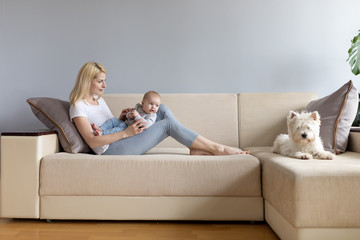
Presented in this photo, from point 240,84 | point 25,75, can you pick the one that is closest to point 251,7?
point 240,84

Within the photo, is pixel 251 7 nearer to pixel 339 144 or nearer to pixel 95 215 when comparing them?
pixel 339 144

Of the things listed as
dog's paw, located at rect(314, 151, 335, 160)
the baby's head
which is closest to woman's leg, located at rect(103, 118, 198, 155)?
the baby's head

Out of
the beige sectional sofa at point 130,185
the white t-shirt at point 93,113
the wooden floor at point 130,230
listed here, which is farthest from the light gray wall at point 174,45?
the wooden floor at point 130,230

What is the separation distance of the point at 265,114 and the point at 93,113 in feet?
4.96

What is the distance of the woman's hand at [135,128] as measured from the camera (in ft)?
7.28

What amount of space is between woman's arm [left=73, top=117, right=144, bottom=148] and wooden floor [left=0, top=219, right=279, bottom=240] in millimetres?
525

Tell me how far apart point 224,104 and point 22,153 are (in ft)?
5.59

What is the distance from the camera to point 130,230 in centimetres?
192

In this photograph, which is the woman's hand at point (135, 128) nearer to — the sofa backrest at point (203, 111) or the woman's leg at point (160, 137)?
the woman's leg at point (160, 137)

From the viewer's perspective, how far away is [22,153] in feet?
6.74

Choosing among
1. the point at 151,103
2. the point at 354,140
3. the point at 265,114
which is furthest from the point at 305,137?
the point at 151,103

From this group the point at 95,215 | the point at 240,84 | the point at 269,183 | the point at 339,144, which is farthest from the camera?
the point at 240,84

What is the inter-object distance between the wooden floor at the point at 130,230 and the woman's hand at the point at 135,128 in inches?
23.2

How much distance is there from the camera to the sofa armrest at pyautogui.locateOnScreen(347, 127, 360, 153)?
229 centimetres
